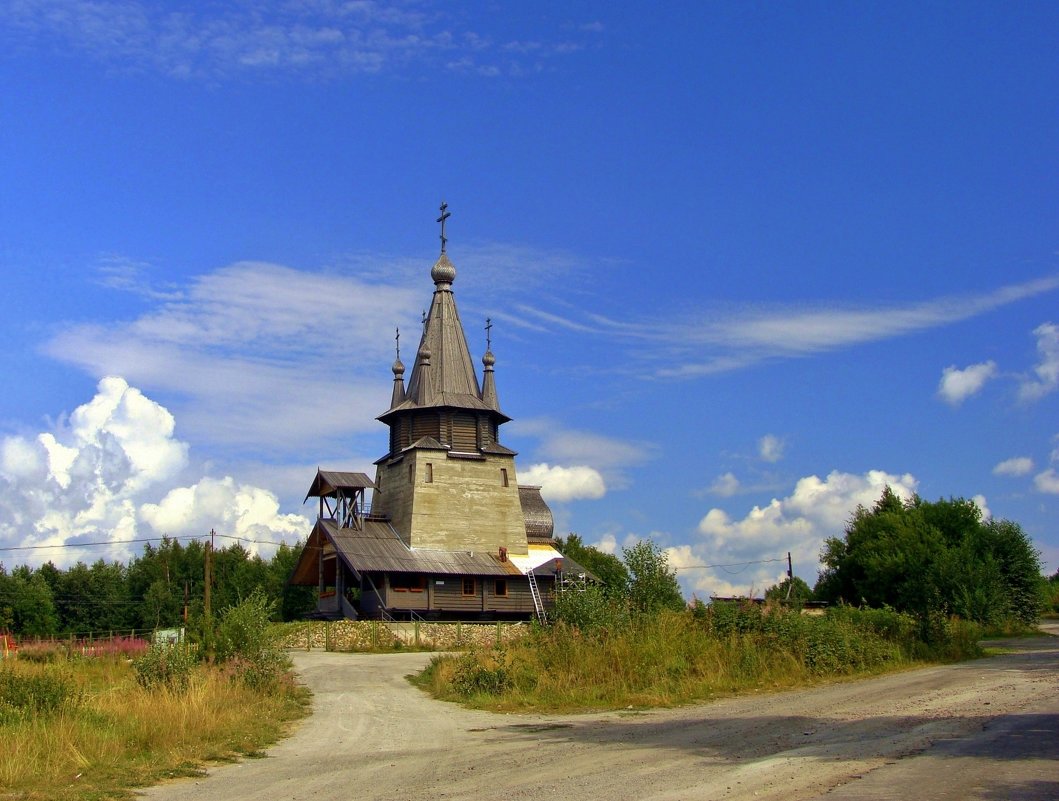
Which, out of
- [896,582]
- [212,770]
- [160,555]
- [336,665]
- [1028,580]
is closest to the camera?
[212,770]

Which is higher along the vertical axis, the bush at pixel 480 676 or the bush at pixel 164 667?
the bush at pixel 164 667

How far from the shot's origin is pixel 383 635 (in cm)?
4209

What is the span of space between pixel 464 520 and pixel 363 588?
6344mm

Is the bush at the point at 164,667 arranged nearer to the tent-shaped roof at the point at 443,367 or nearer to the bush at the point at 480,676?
the bush at the point at 480,676

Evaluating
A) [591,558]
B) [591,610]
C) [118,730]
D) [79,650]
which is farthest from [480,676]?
[591,558]

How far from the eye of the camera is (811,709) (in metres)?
18.0

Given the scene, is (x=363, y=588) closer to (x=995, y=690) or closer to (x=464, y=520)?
(x=464, y=520)

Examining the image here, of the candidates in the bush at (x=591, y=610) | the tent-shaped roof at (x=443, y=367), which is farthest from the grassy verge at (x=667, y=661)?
the tent-shaped roof at (x=443, y=367)

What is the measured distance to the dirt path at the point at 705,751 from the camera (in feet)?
36.5

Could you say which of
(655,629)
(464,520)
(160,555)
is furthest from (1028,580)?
(160,555)

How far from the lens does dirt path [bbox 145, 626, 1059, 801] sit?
1113 centimetres

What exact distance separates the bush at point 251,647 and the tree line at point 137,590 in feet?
143

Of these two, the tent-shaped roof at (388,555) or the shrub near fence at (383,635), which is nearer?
the shrub near fence at (383,635)

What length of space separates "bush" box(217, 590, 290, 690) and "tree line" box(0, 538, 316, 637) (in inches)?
1718
